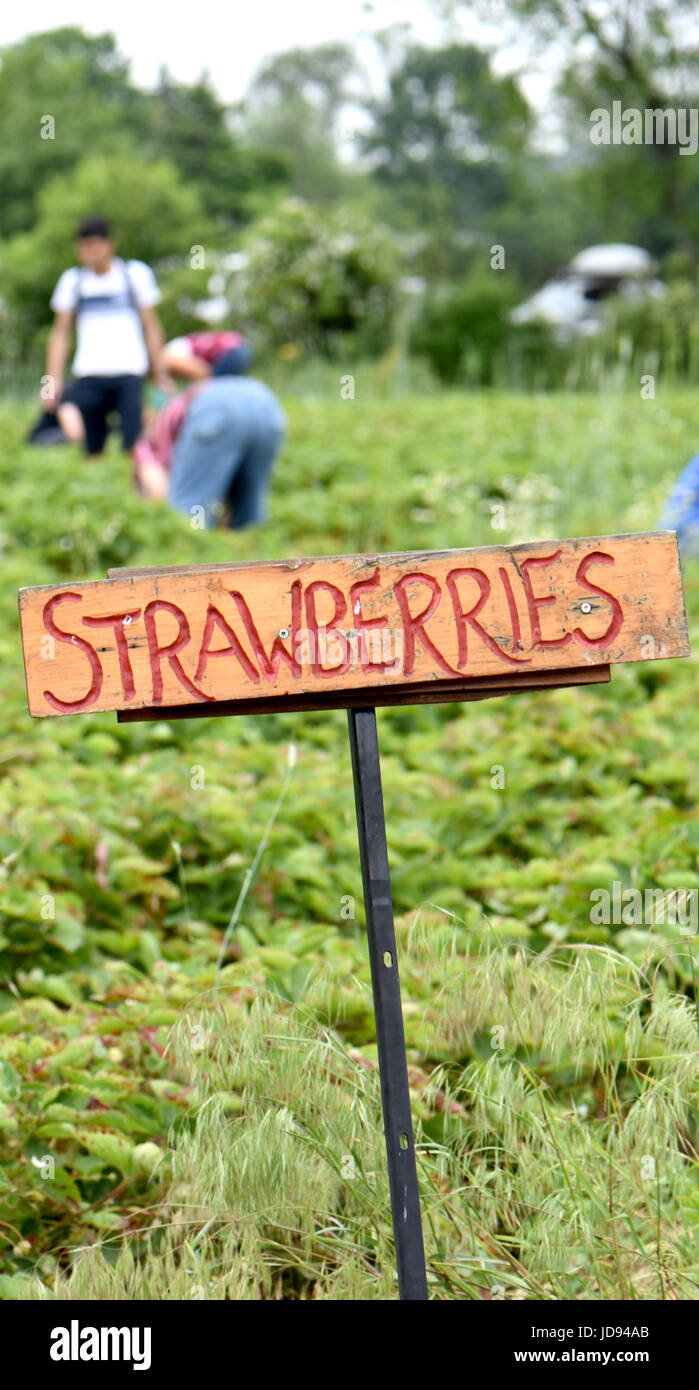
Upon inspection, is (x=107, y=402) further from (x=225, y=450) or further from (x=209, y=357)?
(x=225, y=450)

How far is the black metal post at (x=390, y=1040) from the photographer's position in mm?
1364

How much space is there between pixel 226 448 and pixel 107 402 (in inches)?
49.7

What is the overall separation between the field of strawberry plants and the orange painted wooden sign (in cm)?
33

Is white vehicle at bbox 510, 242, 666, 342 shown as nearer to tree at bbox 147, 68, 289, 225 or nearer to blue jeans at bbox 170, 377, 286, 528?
tree at bbox 147, 68, 289, 225

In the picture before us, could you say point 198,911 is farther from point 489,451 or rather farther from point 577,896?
point 489,451

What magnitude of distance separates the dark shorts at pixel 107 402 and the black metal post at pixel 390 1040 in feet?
17.2

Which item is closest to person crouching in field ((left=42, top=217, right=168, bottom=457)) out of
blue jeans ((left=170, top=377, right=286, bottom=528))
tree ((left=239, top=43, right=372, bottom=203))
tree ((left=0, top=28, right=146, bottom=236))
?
blue jeans ((left=170, top=377, right=286, bottom=528))

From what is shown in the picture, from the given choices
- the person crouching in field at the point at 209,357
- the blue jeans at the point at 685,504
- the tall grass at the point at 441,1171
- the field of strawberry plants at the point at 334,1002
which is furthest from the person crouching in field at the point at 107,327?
the tall grass at the point at 441,1171

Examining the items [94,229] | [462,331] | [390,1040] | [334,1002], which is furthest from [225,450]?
[462,331]

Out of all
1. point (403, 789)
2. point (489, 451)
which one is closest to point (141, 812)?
point (403, 789)

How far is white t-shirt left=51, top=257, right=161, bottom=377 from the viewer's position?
6152mm

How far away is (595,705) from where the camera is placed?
12.0ft
